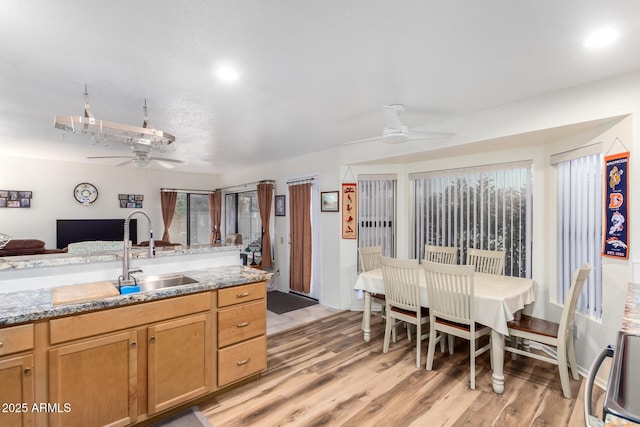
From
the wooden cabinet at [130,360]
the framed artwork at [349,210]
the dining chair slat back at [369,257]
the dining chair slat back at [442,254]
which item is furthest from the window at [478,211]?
the wooden cabinet at [130,360]

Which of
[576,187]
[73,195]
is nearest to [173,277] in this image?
[576,187]

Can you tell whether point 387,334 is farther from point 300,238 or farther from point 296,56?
point 296,56

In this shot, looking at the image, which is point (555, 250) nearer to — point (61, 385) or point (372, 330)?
point (372, 330)

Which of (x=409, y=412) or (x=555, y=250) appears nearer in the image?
(x=409, y=412)

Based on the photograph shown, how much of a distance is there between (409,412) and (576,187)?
2568mm

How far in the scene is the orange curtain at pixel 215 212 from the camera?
7723mm

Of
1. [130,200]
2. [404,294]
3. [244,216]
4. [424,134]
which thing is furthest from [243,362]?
[130,200]

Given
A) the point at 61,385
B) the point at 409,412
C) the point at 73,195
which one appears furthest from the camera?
the point at 73,195

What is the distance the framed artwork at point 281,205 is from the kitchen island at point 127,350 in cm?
322

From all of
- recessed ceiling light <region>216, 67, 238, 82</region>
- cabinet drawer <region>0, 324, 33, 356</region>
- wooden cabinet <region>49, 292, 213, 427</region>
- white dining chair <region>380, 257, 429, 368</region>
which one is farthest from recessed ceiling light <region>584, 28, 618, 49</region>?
cabinet drawer <region>0, 324, 33, 356</region>

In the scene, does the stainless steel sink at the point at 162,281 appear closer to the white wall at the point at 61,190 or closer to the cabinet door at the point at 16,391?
the cabinet door at the point at 16,391

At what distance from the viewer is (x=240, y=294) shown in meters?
2.50

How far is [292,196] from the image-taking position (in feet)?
18.1

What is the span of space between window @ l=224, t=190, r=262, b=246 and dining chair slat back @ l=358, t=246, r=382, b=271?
10.5 feet
